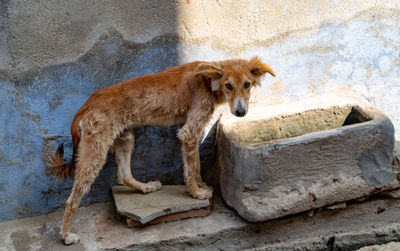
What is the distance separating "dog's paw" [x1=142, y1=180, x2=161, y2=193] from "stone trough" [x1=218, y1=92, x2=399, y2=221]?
0.71 meters

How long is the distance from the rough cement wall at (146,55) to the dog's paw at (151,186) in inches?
7.7

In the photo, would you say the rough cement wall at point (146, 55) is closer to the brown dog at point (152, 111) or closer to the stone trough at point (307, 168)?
the brown dog at point (152, 111)

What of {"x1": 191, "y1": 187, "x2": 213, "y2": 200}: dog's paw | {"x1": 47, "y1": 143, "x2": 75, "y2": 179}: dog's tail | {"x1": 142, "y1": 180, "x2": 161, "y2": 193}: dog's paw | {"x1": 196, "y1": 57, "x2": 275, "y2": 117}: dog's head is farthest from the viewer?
{"x1": 142, "y1": 180, "x2": 161, "y2": 193}: dog's paw

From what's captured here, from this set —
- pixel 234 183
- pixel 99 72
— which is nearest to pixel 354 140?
pixel 234 183

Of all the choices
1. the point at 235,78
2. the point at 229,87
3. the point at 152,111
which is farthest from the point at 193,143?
the point at 235,78

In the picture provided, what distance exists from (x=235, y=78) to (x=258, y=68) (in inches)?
10.7

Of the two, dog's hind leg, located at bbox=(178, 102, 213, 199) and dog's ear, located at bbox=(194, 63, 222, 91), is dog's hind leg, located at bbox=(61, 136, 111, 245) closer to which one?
dog's hind leg, located at bbox=(178, 102, 213, 199)

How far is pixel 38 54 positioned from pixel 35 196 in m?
1.45

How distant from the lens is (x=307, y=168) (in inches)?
170

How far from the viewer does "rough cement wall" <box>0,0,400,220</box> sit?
14.3 ft

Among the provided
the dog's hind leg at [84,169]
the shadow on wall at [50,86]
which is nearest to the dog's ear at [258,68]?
the shadow on wall at [50,86]

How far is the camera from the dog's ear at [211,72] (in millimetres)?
4223

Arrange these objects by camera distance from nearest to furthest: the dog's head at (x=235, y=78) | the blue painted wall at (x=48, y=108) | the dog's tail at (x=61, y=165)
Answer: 1. the dog's head at (x=235, y=78)
2. the dog's tail at (x=61, y=165)
3. the blue painted wall at (x=48, y=108)

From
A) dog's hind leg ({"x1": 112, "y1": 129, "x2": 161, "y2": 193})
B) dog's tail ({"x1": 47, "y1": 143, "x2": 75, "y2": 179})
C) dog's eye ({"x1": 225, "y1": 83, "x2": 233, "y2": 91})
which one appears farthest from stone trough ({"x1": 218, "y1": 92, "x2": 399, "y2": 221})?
dog's tail ({"x1": 47, "y1": 143, "x2": 75, "y2": 179})
